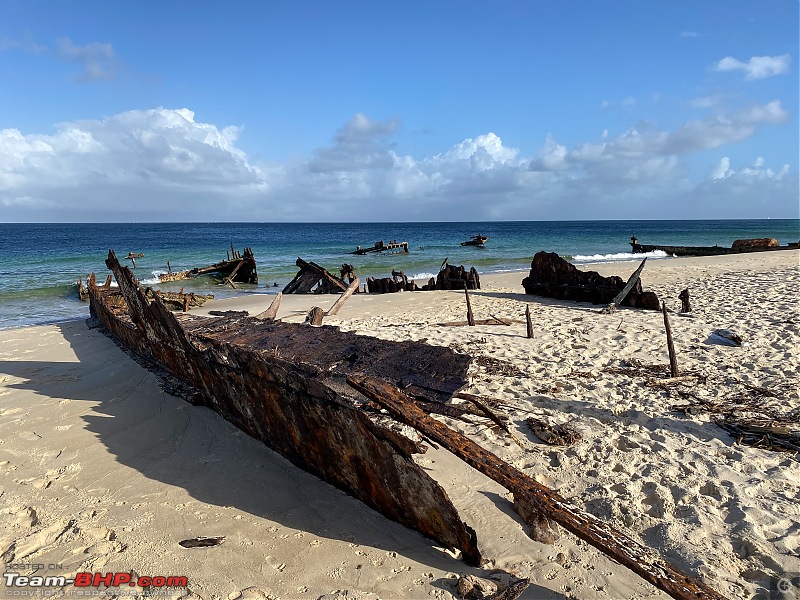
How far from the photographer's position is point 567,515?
2.63 metres

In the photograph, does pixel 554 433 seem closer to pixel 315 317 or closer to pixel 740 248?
pixel 315 317

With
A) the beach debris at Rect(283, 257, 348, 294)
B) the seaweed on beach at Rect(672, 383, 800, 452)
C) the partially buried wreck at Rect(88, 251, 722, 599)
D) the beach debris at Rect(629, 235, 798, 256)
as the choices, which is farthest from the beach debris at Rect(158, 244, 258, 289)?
the beach debris at Rect(629, 235, 798, 256)

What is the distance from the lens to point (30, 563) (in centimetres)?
311

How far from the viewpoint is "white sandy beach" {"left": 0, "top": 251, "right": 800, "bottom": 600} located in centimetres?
306

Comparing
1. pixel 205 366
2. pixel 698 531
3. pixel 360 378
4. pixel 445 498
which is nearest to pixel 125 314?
pixel 205 366

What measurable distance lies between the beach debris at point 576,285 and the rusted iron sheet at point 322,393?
744cm

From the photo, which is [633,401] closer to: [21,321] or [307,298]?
[307,298]

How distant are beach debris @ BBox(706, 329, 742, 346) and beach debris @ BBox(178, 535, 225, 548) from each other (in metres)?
7.88

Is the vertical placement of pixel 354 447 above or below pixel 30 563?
above

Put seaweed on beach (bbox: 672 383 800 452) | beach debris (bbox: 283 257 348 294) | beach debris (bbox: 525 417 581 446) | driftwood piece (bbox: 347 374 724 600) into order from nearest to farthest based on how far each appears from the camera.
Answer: driftwood piece (bbox: 347 374 724 600)
seaweed on beach (bbox: 672 383 800 452)
beach debris (bbox: 525 417 581 446)
beach debris (bbox: 283 257 348 294)

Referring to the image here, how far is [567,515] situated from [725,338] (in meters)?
6.86

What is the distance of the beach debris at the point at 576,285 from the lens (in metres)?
11.1

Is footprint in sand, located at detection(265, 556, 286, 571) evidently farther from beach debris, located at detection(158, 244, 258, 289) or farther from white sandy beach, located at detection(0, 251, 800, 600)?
beach debris, located at detection(158, 244, 258, 289)

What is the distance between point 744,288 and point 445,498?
44.1 ft
